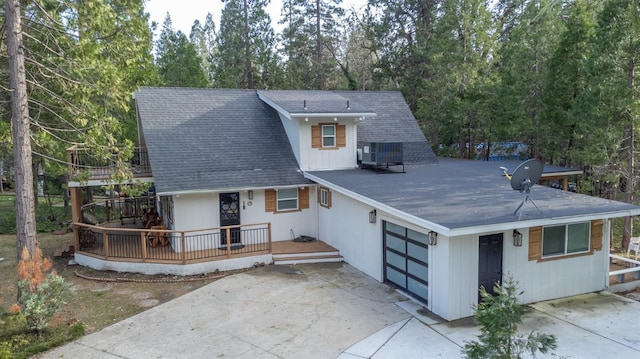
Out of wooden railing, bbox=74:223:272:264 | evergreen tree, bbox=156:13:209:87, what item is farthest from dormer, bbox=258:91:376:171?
evergreen tree, bbox=156:13:209:87

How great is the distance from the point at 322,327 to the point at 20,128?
7.48 m

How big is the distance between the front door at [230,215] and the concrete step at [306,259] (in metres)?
1.73

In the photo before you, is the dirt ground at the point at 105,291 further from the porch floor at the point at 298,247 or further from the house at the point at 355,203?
the porch floor at the point at 298,247

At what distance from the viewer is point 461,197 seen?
1070cm

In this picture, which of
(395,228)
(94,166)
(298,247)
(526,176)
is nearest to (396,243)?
(395,228)

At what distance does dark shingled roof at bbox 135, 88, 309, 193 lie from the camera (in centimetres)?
1355

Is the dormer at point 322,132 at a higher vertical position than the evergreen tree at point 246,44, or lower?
lower

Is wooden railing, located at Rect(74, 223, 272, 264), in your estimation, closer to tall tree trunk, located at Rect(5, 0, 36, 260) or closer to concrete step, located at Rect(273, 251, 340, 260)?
concrete step, located at Rect(273, 251, 340, 260)

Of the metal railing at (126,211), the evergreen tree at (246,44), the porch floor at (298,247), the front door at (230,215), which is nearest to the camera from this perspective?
the porch floor at (298,247)

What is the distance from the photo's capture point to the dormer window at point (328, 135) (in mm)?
15414

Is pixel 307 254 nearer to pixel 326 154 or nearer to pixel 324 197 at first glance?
pixel 324 197

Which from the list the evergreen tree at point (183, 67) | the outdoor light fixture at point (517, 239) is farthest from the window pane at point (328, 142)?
the evergreen tree at point (183, 67)

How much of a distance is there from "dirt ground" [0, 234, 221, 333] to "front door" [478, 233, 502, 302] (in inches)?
269

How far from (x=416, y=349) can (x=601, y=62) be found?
429 inches
